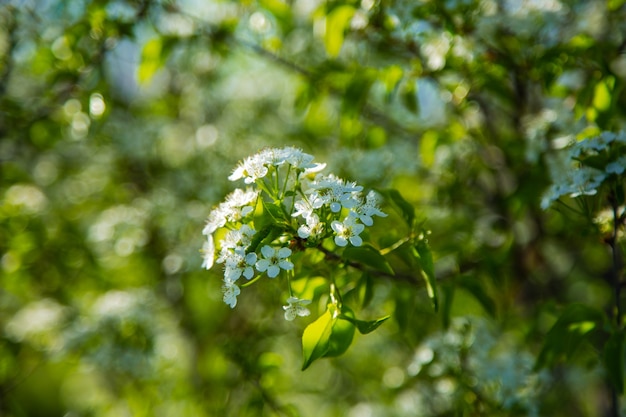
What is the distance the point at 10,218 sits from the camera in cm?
296

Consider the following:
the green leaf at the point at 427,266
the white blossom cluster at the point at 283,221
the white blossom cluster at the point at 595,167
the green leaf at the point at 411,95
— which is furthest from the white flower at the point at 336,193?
the green leaf at the point at 411,95

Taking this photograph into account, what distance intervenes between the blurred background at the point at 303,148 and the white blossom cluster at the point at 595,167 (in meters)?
0.17

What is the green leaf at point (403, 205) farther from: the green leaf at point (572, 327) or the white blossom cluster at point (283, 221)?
the green leaf at point (572, 327)

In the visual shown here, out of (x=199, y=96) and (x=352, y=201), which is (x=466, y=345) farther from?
(x=199, y=96)

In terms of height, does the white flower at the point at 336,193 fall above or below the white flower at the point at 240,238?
above

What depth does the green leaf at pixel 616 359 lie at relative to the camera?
1504 millimetres

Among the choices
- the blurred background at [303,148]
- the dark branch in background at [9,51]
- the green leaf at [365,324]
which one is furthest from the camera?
the dark branch in background at [9,51]

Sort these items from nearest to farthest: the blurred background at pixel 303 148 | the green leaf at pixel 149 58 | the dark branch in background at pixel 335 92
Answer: the blurred background at pixel 303 148 → the green leaf at pixel 149 58 → the dark branch in background at pixel 335 92

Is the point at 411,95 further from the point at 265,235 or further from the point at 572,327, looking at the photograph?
the point at 265,235

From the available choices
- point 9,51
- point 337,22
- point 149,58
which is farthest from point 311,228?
point 9,51

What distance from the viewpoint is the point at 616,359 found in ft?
4.96

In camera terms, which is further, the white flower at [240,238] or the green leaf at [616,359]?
the green leaf at [616,359]

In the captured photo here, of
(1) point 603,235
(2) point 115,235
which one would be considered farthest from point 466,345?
(2) point 115,235

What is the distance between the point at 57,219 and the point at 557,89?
3023 millimetres
